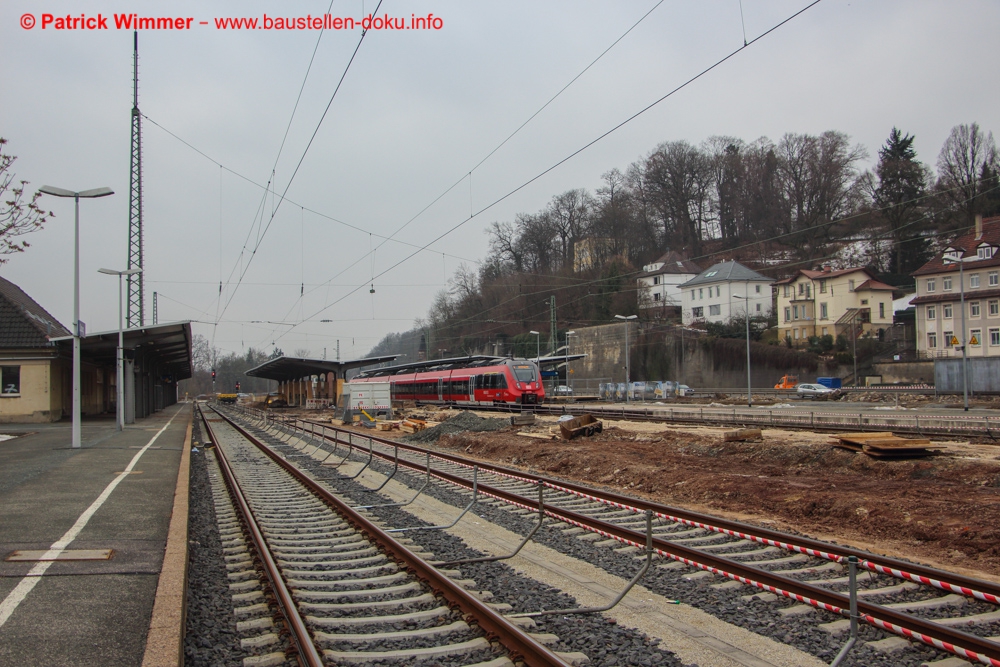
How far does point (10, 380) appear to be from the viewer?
101 feet

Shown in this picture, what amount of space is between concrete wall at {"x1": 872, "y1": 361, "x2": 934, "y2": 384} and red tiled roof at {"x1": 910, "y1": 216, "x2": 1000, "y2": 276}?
8.67 m

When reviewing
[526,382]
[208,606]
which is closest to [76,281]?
[208,606]

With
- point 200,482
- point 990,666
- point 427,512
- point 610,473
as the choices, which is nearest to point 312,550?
point 427,512

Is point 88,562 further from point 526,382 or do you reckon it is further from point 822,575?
point 526,382

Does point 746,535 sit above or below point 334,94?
below

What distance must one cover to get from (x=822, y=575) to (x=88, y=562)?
24.1ft

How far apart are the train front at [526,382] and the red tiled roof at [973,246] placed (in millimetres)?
36134

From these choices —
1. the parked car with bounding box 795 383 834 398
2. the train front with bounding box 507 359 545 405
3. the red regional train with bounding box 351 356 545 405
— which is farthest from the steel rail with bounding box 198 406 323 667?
the parked car with bounding box 795 383 834 398

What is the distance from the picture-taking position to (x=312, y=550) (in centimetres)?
864

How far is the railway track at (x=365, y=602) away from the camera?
5.12 meters

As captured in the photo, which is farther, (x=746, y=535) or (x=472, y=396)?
(x=472, y=396)

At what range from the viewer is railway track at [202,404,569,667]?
5.12m

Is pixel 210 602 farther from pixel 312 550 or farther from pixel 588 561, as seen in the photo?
pixel 588 561

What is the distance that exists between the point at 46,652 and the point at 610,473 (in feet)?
41.9
